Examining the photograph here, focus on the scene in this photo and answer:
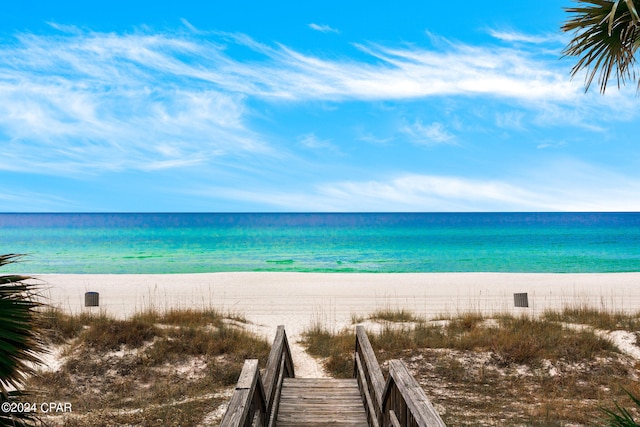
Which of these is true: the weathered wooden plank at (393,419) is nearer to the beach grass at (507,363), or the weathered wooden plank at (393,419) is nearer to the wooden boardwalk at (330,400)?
the wooden boardwalk at (330,400)

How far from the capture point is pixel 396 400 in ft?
15.2

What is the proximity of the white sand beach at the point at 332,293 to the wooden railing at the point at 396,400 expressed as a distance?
7.98 meters

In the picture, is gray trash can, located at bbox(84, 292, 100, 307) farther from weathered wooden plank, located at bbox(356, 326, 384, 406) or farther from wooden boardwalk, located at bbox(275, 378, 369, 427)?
weathered wooden plank, located at bbox(356, 326, 384, 406)

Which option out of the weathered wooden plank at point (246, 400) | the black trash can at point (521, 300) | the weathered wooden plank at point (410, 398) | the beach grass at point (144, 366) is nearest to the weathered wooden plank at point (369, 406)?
the weathered wooden plank at point (410, 398)

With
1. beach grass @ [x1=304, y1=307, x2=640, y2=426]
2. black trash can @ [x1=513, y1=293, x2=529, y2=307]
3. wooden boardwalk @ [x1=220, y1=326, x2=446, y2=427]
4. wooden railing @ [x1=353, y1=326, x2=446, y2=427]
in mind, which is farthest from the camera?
black trash can @ [x1=513, y1=293, x2=529, y2=307]

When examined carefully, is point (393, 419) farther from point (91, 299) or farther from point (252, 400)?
point (91, 299)

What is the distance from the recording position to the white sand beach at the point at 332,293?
17.4m

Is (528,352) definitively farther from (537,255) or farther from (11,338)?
(537,255)

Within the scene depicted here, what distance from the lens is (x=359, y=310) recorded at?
17688mm

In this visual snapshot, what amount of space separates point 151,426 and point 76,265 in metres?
38.2

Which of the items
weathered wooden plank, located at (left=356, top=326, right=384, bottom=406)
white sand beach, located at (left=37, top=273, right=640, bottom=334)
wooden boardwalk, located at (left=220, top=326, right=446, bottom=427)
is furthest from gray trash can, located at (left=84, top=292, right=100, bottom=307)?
weathered wooden plank, located at (left=356, top=326, right=384, bottom=406)

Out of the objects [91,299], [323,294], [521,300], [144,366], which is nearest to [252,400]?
[144,366]

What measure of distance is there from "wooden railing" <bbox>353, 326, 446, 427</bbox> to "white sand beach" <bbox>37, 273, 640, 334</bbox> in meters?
7.98

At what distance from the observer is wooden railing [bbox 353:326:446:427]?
3539 mm
